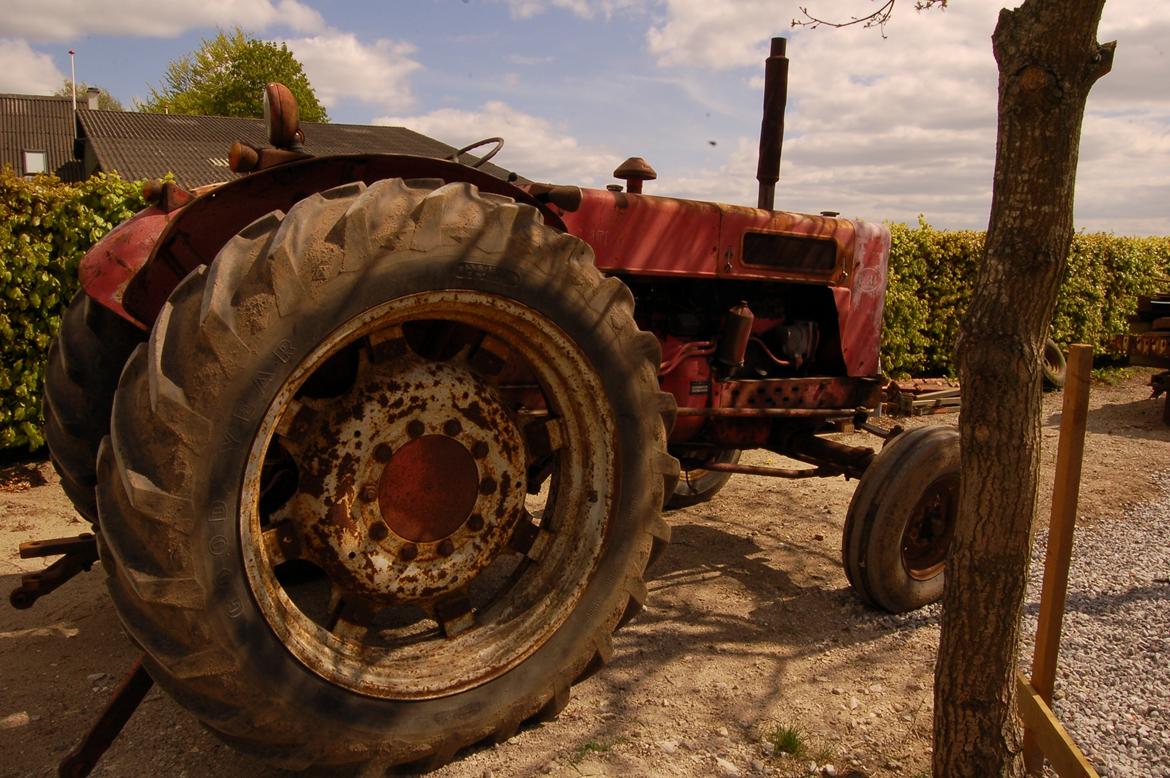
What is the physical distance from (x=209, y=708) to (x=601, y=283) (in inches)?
57.5

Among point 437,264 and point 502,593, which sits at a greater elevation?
point 437,264

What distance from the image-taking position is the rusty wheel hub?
232 centimetres

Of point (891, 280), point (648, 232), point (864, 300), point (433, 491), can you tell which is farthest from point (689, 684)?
point (891, 280)

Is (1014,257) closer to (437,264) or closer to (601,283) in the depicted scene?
(601,283)

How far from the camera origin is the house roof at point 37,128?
29.9m

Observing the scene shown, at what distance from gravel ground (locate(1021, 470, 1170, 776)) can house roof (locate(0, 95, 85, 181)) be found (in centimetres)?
3285

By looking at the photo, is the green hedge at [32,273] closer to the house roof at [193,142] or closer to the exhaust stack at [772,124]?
the exhaust stack at [772,124]

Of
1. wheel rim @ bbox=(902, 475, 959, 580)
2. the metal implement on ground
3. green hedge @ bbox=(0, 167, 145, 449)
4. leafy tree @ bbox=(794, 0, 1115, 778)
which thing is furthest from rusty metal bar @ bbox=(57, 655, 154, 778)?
the metal implement on ground

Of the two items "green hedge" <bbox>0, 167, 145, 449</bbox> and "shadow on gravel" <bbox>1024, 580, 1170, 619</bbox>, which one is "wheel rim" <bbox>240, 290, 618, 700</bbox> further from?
"green hedge" <bbox>0, 167, 145, 449</bbox>

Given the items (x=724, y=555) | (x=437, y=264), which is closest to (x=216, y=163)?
(x=724, y=555)

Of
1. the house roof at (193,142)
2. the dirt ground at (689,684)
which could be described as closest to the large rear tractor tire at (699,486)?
the dirt ground at (689,684)

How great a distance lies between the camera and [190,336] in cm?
186

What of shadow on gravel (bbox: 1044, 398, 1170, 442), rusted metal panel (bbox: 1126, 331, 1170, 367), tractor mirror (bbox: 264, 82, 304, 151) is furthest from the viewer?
rusted metal panel (bbox: 1126, 331, 1170, 367)

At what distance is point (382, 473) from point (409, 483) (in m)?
0.08
